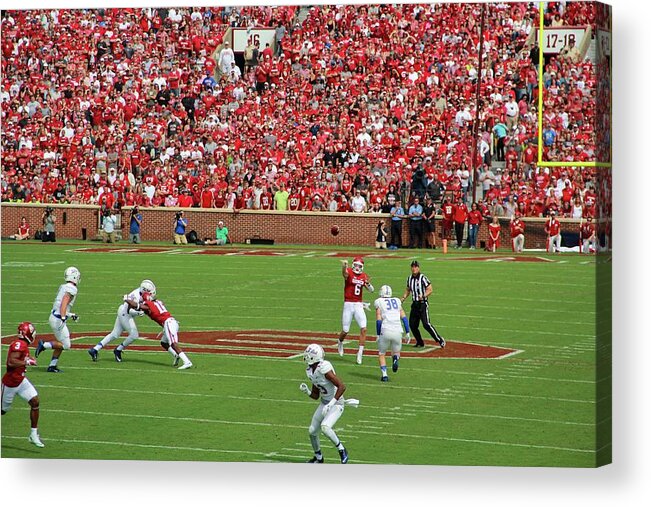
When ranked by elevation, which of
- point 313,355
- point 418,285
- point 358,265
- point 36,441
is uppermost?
point 358,265

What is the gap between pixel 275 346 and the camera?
19.7 meters

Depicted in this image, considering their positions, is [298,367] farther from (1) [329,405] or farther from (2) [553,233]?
(2) [553,233]

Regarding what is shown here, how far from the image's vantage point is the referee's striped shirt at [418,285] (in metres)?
18.8

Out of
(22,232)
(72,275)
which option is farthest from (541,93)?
(22,232)

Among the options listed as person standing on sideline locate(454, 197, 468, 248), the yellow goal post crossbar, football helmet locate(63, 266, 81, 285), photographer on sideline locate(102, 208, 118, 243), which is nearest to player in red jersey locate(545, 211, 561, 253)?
person standing on sideline locate(454, 197, 468, 248)

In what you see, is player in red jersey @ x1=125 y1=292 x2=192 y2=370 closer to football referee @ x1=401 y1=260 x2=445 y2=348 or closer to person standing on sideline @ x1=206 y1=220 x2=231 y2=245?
person standing on sideline @ x1=206 y1=220 x2=231 y2=245

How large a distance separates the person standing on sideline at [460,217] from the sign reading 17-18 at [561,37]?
10.0 ft

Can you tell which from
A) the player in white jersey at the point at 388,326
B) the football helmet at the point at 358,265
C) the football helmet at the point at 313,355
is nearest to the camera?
the football helmet at the point at 313,355

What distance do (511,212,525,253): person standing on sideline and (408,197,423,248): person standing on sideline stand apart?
46.5 inches

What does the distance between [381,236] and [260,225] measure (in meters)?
1.58

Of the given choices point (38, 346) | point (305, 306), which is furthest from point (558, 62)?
point (38, 346)

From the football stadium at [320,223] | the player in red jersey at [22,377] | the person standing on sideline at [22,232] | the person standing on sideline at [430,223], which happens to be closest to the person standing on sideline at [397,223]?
the football stadium at [320,223]

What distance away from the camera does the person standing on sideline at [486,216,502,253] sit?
63.8ft

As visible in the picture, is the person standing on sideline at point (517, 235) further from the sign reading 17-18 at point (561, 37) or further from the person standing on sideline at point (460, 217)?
the sign reading 17-18 at point (561, 37)
